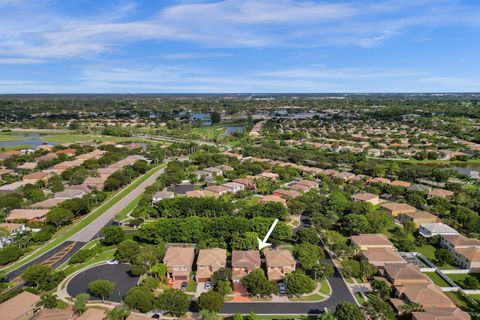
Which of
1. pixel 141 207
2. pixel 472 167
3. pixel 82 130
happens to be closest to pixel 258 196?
pixel 141 207

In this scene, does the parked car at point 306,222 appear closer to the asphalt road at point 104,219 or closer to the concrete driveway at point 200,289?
the concrete driveway at point 200,289

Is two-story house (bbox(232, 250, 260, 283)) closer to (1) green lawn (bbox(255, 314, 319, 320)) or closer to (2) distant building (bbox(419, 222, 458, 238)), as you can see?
(1) green lawn (bbox(255, 314, 319, 320))

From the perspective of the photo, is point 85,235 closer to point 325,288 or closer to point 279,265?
point 279,265

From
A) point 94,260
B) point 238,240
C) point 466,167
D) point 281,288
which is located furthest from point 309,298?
point 466,167

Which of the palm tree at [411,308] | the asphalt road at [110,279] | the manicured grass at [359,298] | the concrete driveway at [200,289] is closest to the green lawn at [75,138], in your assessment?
the asphalt road at [110,279]

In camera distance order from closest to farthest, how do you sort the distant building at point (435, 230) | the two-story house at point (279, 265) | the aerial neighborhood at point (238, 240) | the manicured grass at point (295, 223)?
the aerial neighborhood at point (238, 240), the two-story house at point (279, 265), the distant building at point (435, 230), the manicured grass at point (295, 223)

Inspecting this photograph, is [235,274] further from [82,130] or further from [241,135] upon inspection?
[82,130]

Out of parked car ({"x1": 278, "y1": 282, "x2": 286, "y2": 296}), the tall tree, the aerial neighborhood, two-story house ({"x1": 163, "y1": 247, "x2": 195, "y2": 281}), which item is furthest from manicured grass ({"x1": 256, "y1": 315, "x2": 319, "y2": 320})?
the tall tree
